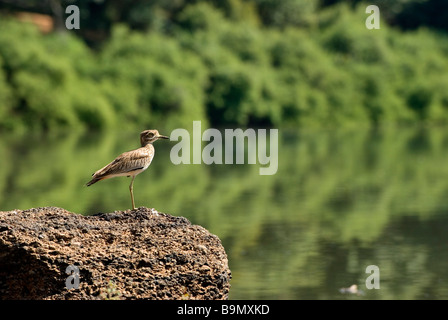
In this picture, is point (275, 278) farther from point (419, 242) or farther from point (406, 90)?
point (406, 90)

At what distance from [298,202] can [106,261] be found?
63.0 feet

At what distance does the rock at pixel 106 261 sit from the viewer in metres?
5.63

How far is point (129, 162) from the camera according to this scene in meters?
6.48

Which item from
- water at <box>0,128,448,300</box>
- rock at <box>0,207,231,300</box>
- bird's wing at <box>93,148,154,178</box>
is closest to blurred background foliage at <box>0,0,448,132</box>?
water at <box>0,128,448,300</box>

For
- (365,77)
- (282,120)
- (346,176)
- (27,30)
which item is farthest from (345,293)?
(365,77)

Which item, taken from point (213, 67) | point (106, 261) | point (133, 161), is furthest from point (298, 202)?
point (213, 67)

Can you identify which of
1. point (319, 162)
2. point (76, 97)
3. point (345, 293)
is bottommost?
point (345, 293)

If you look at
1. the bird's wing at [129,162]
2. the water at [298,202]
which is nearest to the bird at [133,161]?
the bird's wing at [129,162]

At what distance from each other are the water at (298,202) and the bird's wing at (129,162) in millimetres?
6100

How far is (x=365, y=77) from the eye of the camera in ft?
225

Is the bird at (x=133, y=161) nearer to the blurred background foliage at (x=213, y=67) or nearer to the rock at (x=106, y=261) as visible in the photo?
the rock at (x=106, y=261)

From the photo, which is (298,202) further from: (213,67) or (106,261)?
(213,67)

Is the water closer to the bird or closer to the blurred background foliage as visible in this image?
the bird
